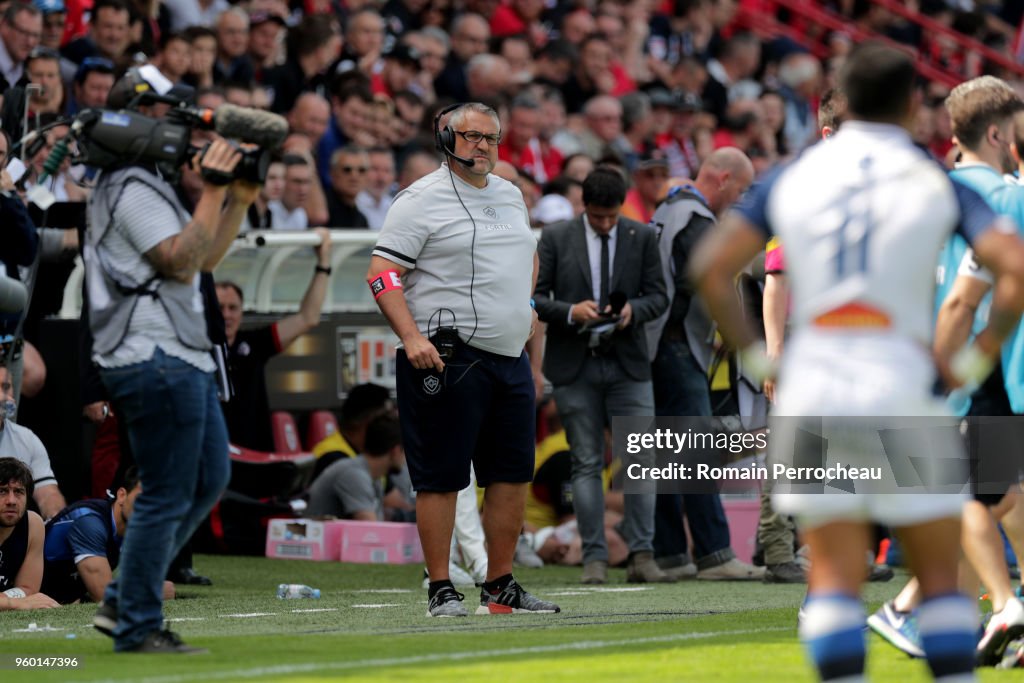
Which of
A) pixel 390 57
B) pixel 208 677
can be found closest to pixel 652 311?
pixel 208 677

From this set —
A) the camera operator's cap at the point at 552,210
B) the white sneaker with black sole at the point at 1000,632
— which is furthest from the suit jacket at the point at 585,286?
the white sneaker with black sole at the point at 1000,632

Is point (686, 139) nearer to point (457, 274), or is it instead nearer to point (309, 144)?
point (309, 144)

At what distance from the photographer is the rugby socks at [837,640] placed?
14.8ft

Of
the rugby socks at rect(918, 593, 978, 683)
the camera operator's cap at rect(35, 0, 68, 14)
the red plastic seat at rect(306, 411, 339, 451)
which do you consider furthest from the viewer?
the camera operator's cap at rect(35, 0, 68, 14)

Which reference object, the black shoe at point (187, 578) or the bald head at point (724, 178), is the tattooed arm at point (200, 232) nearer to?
the black shoe at point (187, 578)

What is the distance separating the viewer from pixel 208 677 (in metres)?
5.82

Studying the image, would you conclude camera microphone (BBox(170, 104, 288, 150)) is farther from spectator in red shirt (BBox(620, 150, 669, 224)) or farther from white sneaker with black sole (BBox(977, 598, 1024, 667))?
spectator in red shirt (BBox(620, 150, 669, 224))

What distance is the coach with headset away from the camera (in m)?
8.16

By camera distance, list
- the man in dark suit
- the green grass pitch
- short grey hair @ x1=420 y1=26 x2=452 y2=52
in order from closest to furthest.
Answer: the green grass pitch, the man in dark suit, short grey hair @ x1=420 y1=26 x2=452 y2=52

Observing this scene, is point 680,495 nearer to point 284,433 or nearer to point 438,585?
point 284,433

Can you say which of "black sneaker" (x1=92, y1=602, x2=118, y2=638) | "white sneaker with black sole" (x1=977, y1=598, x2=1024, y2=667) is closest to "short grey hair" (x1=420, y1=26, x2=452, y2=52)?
"black sneaker" (x1=92, y1=602, x2=118, y2=638)

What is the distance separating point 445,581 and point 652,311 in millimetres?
3112

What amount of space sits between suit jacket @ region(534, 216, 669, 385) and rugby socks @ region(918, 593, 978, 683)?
606 centimetres

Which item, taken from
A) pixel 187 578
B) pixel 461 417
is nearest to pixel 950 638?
pixel 461 417
